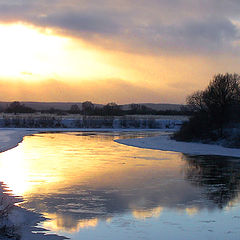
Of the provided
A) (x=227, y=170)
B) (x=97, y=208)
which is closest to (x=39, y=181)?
(x=97, y=208)

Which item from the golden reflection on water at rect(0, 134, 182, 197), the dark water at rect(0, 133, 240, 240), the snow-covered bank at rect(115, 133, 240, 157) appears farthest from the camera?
the snow-covered bank at rect(115, 133, 240, 157)

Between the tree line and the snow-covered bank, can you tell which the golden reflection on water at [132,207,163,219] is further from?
the tree line

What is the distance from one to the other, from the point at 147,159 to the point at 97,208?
11.0 meters

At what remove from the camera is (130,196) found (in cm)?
1154

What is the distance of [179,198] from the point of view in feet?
37.3

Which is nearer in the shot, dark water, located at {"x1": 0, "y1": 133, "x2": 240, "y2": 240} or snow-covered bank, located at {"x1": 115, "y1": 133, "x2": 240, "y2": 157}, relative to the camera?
dark water, located at {"x1": 0, "y1": 133, "x2": 240, "y2": 240}

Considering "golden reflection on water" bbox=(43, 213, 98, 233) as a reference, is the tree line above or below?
above

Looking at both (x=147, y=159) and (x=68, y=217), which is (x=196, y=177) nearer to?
(x=147, y=159)

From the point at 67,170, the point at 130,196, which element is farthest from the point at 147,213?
the point at 67,170

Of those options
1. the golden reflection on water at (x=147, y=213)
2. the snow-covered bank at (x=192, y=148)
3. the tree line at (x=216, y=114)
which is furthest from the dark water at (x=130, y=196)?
the tree line at (x=216, y=114)

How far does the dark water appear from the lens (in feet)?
27.5

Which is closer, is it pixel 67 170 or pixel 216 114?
pixel 67 170

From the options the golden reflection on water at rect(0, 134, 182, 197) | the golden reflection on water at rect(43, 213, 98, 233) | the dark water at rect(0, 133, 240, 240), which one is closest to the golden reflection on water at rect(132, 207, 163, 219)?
the dark water at rect(0, 133, 240, 240)

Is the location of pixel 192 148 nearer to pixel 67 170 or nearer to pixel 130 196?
pixel 67 170
